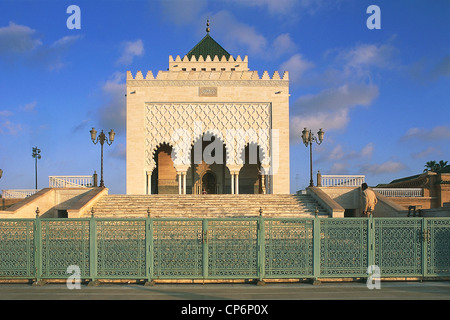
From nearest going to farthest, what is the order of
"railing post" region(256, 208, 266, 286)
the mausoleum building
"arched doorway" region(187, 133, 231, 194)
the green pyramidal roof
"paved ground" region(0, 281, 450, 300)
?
"paved ground" region(0, 281, 450, 300)
"railing post" region(256, 208, 266, 286)
the mausoleum building
"arched doorway" region(187, 133, 231, 194)
the green pyramidal roof

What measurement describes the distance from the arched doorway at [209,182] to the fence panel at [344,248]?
16.9 metres

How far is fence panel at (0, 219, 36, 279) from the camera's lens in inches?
216

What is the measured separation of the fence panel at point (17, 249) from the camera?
5484mm

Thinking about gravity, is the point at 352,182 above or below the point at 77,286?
above

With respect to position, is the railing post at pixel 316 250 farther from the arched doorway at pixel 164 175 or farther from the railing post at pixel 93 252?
the arched doorway at pixel 164 175

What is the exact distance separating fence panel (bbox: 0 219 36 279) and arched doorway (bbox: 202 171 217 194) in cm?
1688

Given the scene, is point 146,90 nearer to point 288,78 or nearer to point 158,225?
point 288,78

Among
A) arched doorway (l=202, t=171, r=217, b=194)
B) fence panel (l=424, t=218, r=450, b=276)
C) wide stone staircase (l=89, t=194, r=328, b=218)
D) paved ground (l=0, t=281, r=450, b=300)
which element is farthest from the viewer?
arched doorway (l=202, t=171, r=217, b=194)

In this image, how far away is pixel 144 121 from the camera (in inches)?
739

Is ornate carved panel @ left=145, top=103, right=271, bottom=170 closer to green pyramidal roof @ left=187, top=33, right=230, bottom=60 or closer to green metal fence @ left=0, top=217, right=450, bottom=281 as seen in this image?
green pyramidal roof @ left=187, top=33, right=230, bottom=60

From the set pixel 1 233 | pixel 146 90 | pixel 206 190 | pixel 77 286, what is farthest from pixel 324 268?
pixel 206 190

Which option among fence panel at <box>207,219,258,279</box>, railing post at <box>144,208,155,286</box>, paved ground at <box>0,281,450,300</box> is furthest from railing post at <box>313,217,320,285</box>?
railing post at <box>144,208,155,286</box>

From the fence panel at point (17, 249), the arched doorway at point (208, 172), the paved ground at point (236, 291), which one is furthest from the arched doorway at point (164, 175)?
the paved ground at point (236, 291)
